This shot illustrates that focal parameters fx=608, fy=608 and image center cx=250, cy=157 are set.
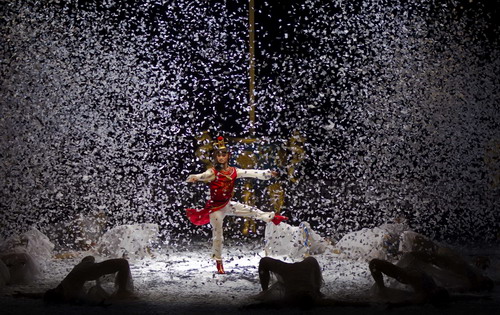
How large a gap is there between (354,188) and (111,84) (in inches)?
117

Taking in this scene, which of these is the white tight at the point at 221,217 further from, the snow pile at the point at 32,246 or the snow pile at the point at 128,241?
the snow pile at the point at 32,246

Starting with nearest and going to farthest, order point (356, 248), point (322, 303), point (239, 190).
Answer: point (322, 303), point (356, 248), point (239, 190)

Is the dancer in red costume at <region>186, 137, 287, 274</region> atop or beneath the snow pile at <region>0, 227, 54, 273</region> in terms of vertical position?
atop

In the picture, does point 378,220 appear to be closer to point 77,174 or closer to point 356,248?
point 356,248

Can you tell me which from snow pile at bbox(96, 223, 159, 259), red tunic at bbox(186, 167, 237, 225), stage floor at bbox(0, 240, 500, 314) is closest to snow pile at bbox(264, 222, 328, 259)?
stage floor at bbox(0, 240, 500, 314)

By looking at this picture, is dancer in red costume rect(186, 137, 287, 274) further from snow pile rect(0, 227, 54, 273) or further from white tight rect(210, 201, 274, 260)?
snow pile rect(0, 227, 54, 273)

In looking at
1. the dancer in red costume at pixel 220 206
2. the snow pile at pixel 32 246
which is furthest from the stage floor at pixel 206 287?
the dancer in red costume at pixel 220 206

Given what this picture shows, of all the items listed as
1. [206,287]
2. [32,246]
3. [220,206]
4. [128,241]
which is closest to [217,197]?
[220,206]

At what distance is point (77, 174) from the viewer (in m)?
6.75

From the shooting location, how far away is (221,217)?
16.5 ft

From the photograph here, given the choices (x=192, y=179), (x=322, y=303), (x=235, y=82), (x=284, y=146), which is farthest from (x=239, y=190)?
(x=322, y=303)

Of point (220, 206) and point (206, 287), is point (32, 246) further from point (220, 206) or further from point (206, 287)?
point (206, 287)

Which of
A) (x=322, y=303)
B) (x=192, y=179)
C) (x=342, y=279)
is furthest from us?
(x=192, y=179)

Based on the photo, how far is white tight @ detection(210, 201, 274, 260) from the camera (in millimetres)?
4910
